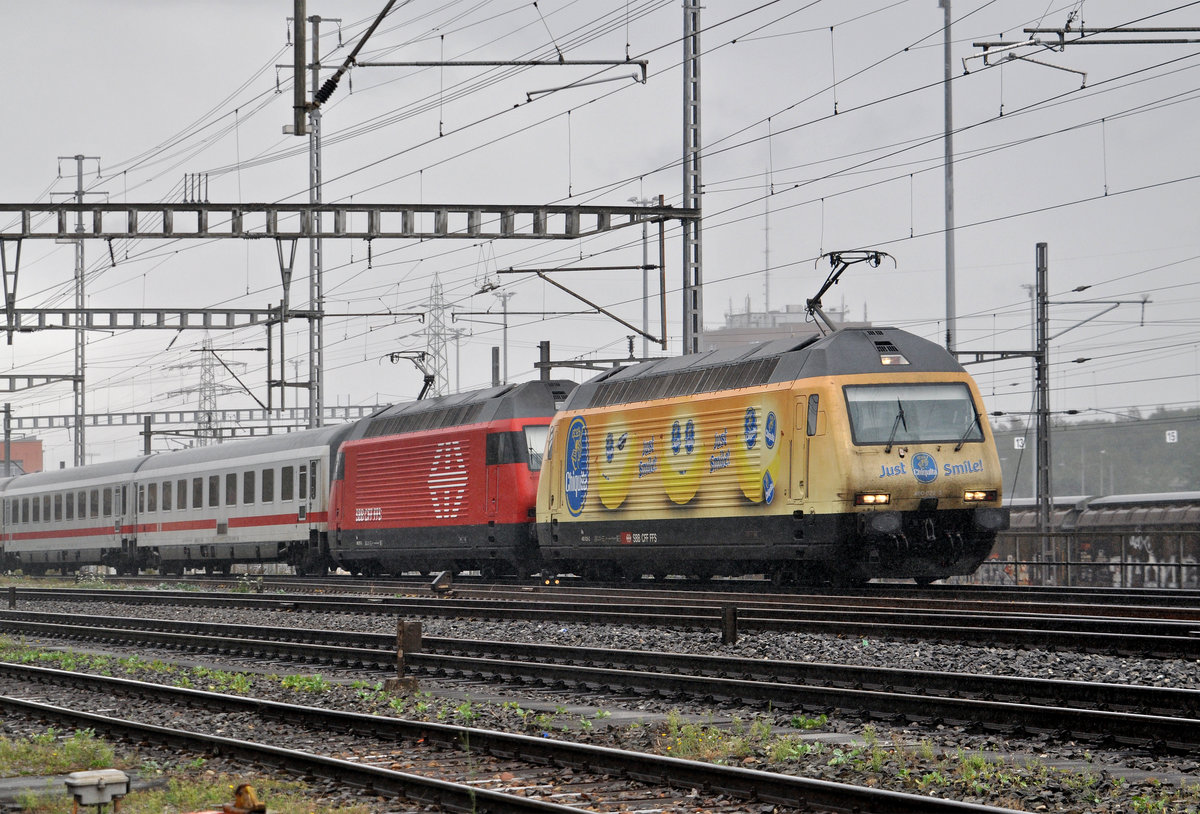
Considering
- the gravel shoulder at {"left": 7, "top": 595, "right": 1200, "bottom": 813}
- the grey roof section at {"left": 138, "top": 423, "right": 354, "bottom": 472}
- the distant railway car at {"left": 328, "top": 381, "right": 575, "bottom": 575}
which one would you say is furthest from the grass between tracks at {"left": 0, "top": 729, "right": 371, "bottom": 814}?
the grey roof section at {"left": 138, "top": 423, "right": 354, "bottom": 472}

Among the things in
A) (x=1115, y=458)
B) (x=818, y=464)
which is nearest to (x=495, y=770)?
(x=818, y=464)

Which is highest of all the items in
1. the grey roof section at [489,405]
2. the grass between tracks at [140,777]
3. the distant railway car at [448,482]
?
the grey roof section at [489,405]

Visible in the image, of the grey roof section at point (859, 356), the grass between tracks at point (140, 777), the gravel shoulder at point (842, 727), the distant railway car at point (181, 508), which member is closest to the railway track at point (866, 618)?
the gravel shoulder at point (842, 727)

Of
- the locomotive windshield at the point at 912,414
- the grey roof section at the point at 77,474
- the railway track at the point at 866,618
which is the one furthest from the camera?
the grey roof section at the point at 77,474

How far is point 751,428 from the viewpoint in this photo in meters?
21.8

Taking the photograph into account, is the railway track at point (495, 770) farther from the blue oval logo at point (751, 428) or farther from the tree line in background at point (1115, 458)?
the tree line in background at point (1115, 458)

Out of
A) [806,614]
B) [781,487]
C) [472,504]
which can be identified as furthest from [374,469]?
[806,614]

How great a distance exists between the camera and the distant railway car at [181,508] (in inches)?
1441

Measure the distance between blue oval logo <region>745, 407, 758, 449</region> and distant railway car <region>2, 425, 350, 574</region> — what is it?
16.3m

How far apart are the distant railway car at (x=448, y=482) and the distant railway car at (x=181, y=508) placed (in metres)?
2.09

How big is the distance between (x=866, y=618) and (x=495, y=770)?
27.0 ft

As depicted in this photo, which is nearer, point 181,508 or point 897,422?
point 897,422

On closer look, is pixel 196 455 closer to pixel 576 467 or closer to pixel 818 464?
pixel 576 467

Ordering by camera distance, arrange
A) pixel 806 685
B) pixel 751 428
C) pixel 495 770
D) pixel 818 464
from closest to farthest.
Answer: pixel 495 770 → pixel 806 685 → pixel 818 464 → pixel 751 428
